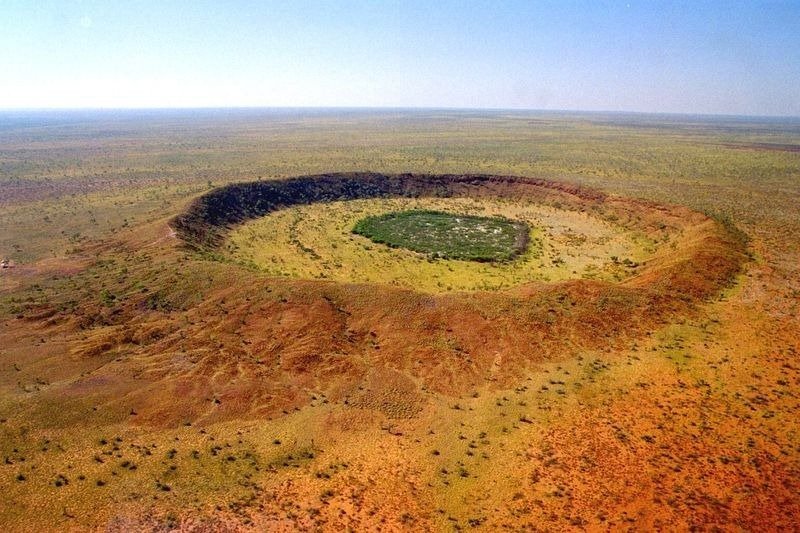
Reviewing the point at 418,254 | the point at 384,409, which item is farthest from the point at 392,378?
the point at 418,254

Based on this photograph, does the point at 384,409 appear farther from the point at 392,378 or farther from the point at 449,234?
the point at 449,234

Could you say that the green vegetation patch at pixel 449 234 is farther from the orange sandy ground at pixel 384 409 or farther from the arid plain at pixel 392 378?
the orange sandy ground at pixel 384 409

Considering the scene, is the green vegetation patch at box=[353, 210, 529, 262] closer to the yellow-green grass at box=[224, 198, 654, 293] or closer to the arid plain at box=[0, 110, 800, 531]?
the yellow-green grass at box=[224, 198, 654, 293]

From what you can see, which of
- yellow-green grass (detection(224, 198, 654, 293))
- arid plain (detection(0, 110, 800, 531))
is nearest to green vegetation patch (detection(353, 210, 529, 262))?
yellow-green grass (detection(224, 198, 654, 293))

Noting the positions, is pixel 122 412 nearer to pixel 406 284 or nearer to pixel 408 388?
pixel 408 388

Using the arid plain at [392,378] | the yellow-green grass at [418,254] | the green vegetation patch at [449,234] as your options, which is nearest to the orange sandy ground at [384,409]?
the arid plain at [392,378]
